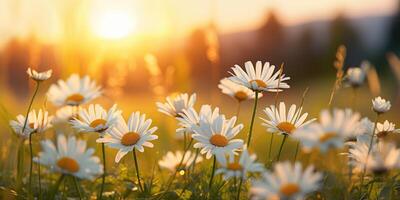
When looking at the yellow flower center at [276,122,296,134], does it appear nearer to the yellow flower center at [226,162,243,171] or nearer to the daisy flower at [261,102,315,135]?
the daisy flower at [261,102,315,135]

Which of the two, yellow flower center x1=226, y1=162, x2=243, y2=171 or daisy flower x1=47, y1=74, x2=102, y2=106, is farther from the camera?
daisy flower x1=47, y1=74, x2=102, y2=106

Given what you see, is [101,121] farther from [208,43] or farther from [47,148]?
Result: [208,43]

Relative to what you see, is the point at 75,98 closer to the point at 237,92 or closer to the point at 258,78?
the point at 237,92

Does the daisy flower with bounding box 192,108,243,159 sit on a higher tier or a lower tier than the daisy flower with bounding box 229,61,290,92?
lower

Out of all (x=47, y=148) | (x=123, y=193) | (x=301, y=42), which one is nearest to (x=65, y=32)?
(x=123, y=193)

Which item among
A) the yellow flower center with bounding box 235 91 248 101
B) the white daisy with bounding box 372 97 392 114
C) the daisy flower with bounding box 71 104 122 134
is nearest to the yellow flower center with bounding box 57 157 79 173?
the daisy flower with bounding box 71 104 122 134

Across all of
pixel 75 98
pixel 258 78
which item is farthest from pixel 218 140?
pixel 75 98

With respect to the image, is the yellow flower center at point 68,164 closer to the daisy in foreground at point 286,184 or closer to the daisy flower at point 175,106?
the daisy in foreground at point 286,184
